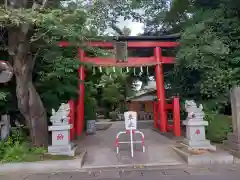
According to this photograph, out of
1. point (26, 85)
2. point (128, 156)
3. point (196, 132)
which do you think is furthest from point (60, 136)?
point (196, 132)

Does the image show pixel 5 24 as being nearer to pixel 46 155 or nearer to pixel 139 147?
pixel 46 155

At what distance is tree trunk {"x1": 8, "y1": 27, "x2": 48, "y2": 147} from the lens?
316 inches

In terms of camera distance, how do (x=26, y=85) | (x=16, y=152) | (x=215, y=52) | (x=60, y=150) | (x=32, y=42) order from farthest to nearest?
(x=215, y=52) < (x=26, y=85) < (x=32, y=42) < (x=60, y=150) < (x=16, y=152)

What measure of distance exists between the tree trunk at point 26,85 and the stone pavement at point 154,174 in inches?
88.9

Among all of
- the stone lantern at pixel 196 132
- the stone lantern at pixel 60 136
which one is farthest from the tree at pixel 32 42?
the stone lantern at pixel 196 132

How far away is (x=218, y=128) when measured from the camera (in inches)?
377

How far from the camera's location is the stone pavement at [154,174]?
19.3ft

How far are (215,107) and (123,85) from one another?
20059 mm

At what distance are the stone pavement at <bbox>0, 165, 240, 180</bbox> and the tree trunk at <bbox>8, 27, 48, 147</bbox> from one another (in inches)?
88.9

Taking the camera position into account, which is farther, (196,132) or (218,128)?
(218,128)

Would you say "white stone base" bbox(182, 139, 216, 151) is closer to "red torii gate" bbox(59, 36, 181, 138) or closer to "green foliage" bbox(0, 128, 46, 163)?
"red torii gate" bbox(59, 36, 181, 138)

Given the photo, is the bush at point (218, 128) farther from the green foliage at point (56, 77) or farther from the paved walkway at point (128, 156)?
the green foliage at point (56, 77)

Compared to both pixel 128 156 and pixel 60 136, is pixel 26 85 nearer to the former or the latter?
pixel 60 136

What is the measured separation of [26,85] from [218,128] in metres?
7.49
